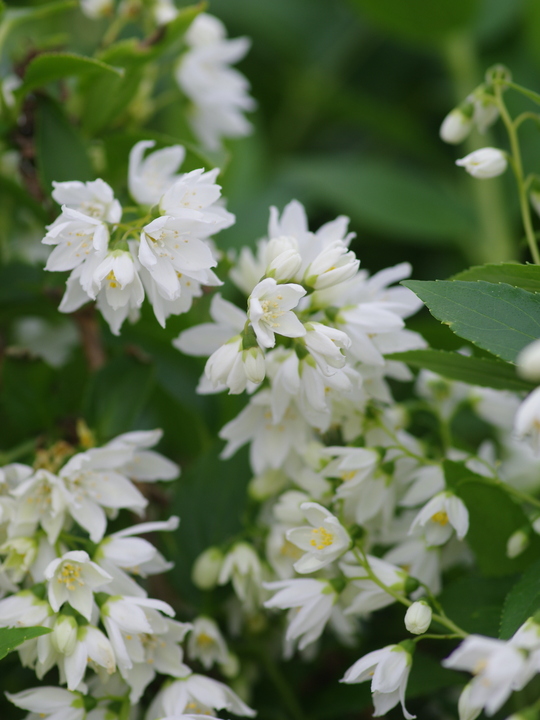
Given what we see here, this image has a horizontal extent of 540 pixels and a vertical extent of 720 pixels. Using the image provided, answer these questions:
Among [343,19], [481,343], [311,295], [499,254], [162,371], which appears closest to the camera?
[481,343]

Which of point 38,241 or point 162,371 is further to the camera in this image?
point 38,241

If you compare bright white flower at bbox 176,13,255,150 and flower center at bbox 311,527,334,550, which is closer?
flower center at bbox 311,527,334,550

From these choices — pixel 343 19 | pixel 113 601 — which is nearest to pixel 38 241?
pixel 113 601

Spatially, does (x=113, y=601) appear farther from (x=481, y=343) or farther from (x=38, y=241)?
(x=38, y=241)

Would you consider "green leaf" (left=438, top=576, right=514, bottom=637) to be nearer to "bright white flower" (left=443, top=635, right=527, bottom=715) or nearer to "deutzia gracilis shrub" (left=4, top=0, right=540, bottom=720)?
"deutzia gracilis shrub" (left=4, top=0, right=540, bottom=720)

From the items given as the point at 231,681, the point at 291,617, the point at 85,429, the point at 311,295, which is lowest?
the point at 231,681

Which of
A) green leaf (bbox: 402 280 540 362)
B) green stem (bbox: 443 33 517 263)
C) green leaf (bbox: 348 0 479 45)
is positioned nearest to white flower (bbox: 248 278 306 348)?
green leaf (bbox: 402 280 540 362)
